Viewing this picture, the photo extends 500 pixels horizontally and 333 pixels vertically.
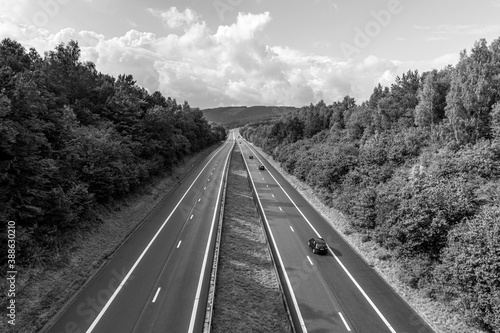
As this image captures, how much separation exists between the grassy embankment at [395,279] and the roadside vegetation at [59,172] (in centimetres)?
2211

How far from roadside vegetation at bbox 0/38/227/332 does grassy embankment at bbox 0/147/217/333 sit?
2.6 inches

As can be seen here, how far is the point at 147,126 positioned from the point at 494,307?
159 feet

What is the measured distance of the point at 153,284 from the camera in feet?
63.1

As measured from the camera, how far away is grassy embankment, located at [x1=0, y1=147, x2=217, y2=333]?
599 inches

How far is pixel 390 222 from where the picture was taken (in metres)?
24.1

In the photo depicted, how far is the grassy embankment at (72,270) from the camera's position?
1521cm

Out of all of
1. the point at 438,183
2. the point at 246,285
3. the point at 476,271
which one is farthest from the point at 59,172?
the point at 438,183

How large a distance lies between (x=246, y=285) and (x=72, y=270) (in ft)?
40.2

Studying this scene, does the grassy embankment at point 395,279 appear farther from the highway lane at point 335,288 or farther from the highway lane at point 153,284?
the highway lane at point 153,284

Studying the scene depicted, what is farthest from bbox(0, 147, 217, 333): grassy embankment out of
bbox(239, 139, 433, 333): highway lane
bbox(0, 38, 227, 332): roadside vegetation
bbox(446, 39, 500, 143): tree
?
bbox(446, 39, 500, 143): tree

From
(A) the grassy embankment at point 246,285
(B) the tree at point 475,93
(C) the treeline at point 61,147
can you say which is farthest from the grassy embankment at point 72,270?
(B) the tree at point 475,93

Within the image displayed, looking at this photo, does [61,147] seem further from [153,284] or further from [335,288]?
[335,288]
